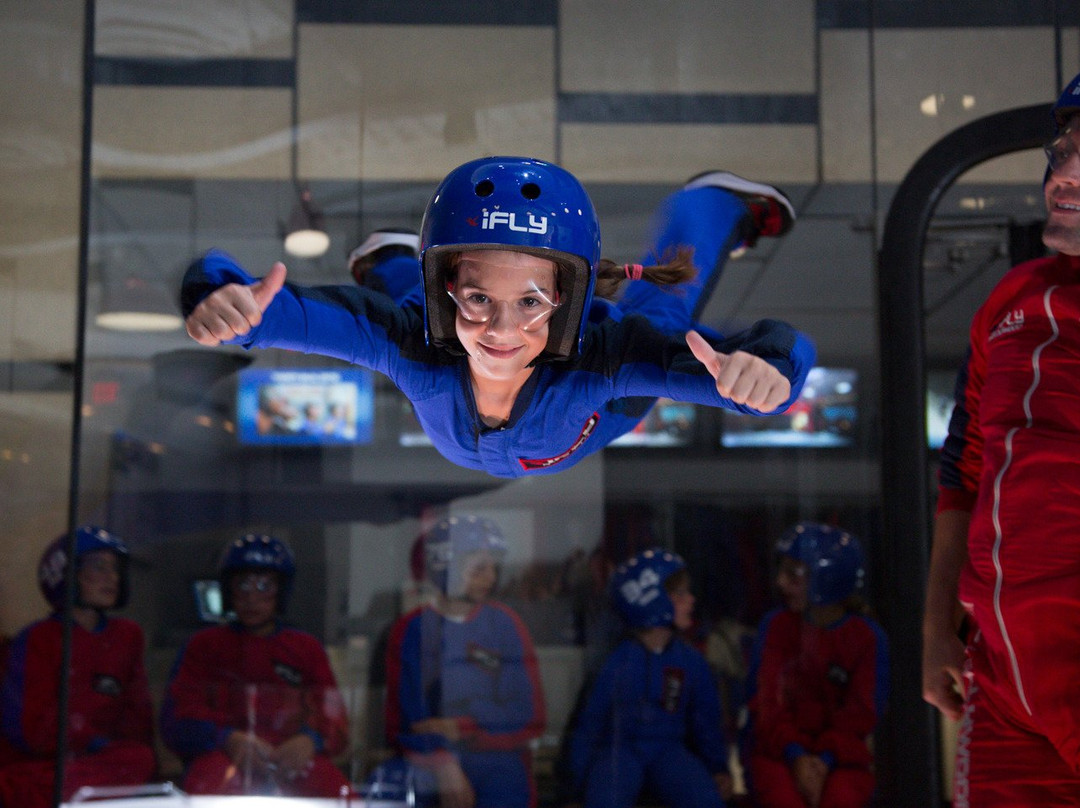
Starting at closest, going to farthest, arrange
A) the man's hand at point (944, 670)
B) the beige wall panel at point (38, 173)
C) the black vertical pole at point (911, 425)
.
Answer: the man's hand at point (944, 670) → the black vertical pole at point (911, 425) → the beige wall panel at point (38, 173)

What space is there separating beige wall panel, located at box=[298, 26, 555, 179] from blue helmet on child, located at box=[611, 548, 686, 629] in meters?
1.54

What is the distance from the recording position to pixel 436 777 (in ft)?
12.5

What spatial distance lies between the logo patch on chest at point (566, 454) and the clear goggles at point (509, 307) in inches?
13.1

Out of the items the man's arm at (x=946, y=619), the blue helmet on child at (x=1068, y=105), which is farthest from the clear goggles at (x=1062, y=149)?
the man's arm at (x=946, y=619)

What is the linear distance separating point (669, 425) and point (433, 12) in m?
1.63

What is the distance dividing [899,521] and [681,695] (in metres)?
1.67

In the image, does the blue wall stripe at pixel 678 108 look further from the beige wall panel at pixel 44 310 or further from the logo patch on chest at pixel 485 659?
the logo patch on chest at pixel 485 659

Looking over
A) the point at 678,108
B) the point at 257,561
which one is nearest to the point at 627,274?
the point at 678,108

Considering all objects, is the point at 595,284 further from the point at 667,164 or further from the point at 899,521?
the point at 667,164

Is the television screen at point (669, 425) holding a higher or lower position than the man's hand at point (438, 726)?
higher

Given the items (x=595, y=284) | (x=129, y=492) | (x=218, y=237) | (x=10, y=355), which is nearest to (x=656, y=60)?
(x=218, y=237)

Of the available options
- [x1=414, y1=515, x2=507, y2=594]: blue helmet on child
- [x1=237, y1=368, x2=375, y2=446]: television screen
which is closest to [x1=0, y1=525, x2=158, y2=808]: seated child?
[x1=237, y1=368, x2=375, y2=446]: television screen

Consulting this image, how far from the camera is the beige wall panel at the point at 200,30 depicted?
344 centimetres

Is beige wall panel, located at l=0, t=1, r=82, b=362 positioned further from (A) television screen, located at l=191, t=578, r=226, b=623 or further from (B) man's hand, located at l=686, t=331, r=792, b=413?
(B) man's hand, located at l=686, t=331, r=792, b=413
